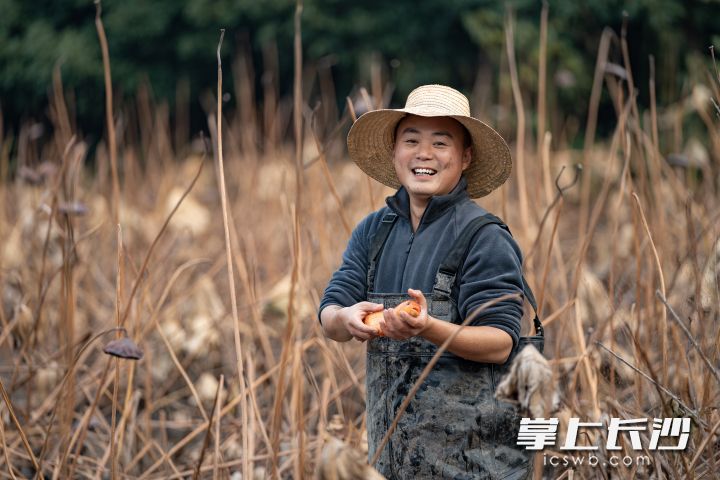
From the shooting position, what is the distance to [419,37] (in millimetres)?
4980

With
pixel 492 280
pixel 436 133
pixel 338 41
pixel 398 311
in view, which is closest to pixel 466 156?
pixel 436 133

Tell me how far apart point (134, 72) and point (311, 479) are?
15.2 feet

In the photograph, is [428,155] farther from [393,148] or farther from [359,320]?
[359,320]

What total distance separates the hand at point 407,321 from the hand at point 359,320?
0.11ft

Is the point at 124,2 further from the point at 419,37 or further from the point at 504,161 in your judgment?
the point at 504,161

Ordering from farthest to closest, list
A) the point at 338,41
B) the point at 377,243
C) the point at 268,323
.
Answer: the point at 338,41
the point at 268,323
the point at 377,243

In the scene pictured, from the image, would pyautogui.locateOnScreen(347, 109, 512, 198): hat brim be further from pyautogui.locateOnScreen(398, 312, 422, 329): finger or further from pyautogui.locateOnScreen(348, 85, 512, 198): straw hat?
pyautogui.locateOnScreen(398, 312, 422, 329): finger

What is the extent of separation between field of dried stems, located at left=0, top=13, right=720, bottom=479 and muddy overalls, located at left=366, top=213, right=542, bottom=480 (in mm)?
104

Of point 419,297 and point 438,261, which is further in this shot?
point 438,261

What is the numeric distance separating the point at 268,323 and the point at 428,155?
1153 millimetres

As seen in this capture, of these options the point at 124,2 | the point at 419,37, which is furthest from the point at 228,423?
the point at 124,2

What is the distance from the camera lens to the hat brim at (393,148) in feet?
3.39

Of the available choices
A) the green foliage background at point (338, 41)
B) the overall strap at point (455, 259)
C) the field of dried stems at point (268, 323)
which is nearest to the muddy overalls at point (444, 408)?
the overall strap at point (455, 259)

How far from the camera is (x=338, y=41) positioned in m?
5.11
